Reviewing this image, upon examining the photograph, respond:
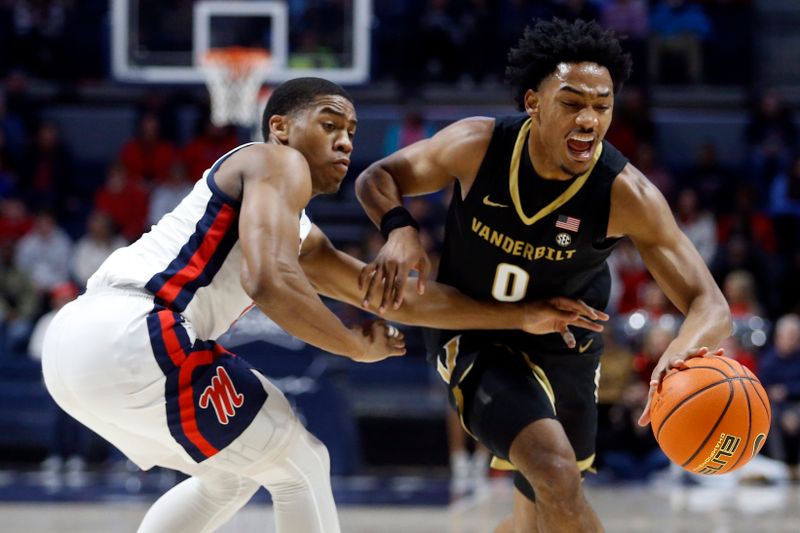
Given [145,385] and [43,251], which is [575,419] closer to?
[145,385]

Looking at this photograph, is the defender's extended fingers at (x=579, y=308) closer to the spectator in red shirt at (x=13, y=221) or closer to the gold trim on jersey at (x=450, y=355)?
the gold trim on jersey at (x=450, y=355)

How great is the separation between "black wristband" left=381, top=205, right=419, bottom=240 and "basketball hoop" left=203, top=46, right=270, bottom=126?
7.23 meters

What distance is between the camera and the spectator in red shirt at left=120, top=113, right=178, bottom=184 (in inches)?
509

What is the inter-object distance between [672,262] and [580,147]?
1.73ft

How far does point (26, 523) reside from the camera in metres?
7.14

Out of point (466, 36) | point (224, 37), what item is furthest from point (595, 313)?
point (466, 36)

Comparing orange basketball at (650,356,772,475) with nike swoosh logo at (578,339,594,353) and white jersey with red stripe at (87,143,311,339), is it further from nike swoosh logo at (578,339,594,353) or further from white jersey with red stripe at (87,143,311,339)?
white jersey with red stripe at (87,143,311,339)

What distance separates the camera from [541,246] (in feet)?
14.2

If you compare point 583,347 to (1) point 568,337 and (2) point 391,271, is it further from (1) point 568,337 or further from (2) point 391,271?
(2) point 391,271

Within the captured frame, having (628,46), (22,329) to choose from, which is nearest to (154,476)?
(22,329)

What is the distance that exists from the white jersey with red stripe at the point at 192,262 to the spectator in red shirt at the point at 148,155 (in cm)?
932

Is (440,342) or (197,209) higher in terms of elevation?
(197,209)

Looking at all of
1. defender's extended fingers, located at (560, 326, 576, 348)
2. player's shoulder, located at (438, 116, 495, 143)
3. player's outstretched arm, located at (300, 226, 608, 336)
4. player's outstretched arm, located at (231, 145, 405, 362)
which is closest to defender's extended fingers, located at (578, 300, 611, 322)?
player's outstretched arm, located at (300, 226, 608, 336)

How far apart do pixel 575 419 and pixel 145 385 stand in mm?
1823
